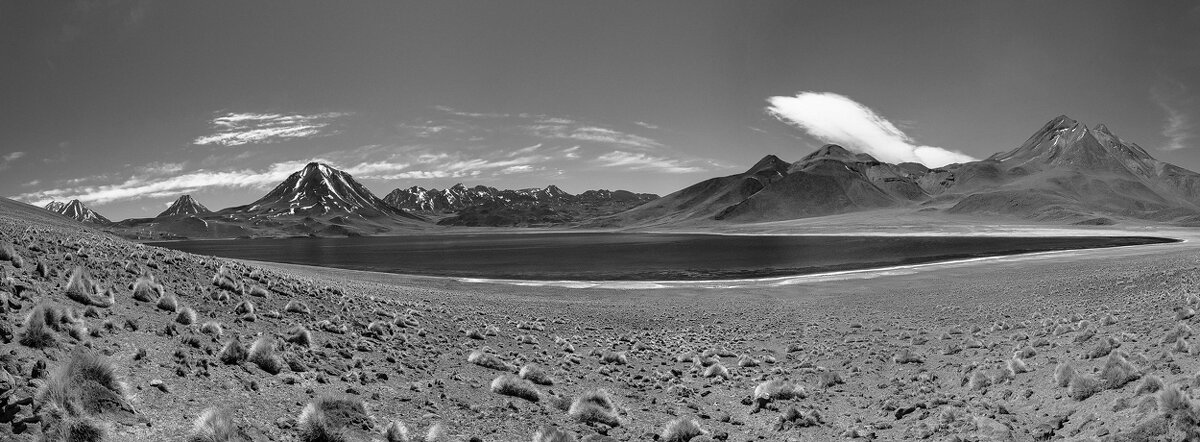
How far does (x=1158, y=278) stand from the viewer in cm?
2569

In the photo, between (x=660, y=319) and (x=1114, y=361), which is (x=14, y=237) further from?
(x=1114, y=361)

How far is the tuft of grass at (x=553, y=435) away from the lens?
8510 millimetres

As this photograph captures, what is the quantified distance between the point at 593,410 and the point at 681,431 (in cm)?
180

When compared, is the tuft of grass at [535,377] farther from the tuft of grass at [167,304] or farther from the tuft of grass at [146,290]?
the tuft of grass at [146,290]

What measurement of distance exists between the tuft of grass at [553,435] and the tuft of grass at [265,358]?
15.4 feet

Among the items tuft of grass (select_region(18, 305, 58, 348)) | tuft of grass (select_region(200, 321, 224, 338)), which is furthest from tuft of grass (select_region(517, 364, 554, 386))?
tuft of grass (select_region(18, 305, 58, 348))

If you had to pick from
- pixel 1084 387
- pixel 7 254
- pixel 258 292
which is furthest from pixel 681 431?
pixel 7 254

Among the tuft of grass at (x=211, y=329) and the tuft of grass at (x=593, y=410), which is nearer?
the tuft of grass at (x=211, y=329)

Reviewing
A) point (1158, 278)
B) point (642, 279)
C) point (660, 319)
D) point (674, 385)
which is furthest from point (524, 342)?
point (642, 279)

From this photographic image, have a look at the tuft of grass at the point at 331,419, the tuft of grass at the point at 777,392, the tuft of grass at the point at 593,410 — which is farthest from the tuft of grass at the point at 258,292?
the tuft of grass at the point at 777,392

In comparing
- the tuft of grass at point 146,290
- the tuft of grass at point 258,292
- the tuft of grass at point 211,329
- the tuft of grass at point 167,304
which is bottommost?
the tuft of grass at point 211,329

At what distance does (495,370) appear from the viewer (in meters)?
13.0

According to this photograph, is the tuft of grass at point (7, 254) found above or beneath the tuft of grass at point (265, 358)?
above

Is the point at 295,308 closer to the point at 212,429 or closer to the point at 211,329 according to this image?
the point at 211,329
